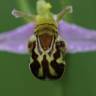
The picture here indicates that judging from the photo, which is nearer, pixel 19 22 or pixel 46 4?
pixel 46 4

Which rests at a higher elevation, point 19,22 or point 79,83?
point 19,22

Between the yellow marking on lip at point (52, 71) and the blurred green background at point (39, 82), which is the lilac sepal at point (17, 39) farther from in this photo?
the blurred green background at point (39, 82)

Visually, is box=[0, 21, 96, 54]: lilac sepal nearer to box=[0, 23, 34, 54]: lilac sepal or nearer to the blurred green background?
box=[0, 23, 34, 54]: lilac sepal

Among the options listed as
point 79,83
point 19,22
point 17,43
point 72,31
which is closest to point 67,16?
point 72,31

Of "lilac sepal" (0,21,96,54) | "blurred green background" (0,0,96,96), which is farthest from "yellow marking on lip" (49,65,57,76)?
"blurred green background" (0,0,96,96)

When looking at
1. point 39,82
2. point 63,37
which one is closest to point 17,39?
point 63,37

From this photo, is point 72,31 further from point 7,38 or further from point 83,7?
point 83,7

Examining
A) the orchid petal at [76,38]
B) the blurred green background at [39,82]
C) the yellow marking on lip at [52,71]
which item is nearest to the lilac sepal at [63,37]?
the orchid petal at [76,38]
